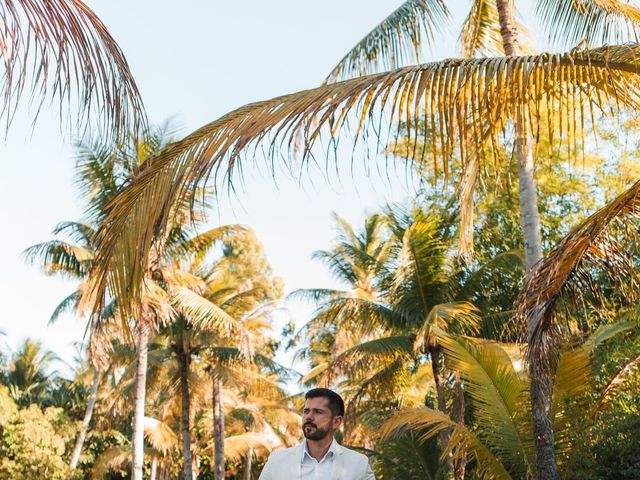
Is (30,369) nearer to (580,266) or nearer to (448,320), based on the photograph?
(448,320)

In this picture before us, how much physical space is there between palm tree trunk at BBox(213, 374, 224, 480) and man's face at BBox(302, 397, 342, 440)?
866 inches

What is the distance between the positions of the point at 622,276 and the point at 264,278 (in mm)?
34214

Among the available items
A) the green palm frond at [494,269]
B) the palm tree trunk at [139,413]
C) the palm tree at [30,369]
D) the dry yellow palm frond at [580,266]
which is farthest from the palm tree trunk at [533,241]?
the palm tree at [30,369]

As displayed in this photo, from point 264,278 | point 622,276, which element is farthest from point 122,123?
point 264,278

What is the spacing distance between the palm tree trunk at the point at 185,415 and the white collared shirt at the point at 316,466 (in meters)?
20.2

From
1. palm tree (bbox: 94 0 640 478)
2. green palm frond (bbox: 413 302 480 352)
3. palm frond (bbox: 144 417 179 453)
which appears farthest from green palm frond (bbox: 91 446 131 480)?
palm tree (bbox: 94 0 640 478)

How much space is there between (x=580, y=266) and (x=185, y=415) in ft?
64.4

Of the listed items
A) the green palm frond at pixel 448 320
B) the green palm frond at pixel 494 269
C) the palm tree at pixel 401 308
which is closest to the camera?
the green palm frond at pixel 448 320

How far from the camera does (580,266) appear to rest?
573 centimetres

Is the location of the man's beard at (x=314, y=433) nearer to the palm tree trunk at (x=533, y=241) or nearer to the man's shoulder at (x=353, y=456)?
the man's shoulder at (x=353, y=456)

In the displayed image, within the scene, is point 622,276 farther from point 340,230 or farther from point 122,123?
point 340,230

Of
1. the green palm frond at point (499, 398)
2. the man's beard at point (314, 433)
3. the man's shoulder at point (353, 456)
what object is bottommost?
the man's shoulder at point (353, 456)

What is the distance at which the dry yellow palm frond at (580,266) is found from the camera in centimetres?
520

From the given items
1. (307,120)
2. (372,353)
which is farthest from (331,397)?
(372,353)
